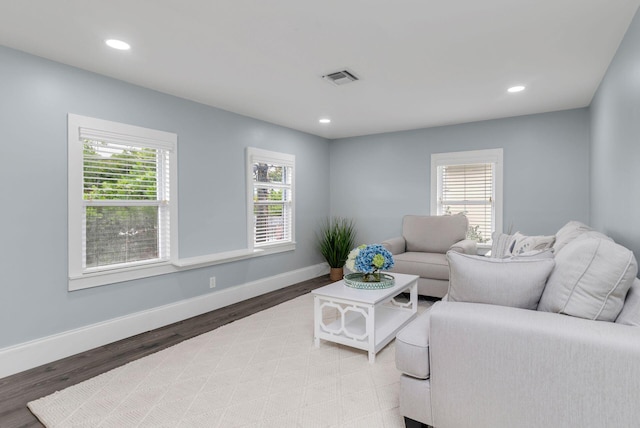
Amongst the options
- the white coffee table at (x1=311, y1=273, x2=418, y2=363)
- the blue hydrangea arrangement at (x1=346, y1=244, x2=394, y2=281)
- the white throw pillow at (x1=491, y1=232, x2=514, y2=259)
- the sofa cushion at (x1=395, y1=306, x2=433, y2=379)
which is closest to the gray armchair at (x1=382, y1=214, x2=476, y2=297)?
the white throw pillow at (x1=491, y1=232, x2=514, y2=259)

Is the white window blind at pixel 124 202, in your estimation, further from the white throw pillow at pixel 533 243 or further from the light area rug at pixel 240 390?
the white throw pillow at pixel 533 243

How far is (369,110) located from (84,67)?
2.86m

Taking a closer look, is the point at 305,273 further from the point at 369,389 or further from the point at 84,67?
the point at 84,67

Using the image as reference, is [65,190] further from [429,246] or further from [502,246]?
[429,246]

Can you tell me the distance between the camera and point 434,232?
4605 mm


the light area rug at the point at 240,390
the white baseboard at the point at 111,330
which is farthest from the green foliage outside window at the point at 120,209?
the light area rug at the point at 240,390

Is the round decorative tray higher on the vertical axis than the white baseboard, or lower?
higher

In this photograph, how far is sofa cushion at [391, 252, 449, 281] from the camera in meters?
3.89

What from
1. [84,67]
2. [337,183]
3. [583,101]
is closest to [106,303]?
[84,67]

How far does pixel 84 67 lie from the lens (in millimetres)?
2783

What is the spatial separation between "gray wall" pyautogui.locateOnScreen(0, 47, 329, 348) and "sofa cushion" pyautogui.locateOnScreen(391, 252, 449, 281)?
1936mm

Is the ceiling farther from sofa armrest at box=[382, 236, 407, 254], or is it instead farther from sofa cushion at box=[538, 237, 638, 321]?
sofa armrest at box=[382, 236, 407, 254]

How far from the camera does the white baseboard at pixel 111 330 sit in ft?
8.07

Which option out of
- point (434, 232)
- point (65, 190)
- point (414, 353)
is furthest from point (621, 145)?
point (65, 190)
